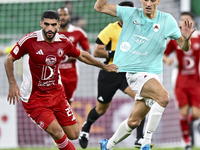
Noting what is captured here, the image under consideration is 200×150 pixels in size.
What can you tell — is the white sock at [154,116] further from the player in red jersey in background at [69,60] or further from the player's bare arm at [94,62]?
the player in red jersey in background at [69,60]

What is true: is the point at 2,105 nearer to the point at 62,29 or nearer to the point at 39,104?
the point at 62,29

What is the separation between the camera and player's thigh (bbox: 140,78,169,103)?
5652mm

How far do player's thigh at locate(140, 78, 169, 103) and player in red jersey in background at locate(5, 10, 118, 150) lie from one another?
0.50 meters

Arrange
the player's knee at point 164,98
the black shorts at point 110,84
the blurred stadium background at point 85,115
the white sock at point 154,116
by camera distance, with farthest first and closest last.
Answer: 1. the blurred stadium background at point 85,115
2. the black shorts at point 110,84
3. the white sock at point 154,116
4. the player's knee at point 164,98

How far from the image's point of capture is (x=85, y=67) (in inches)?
434

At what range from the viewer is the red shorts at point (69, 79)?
8.42m

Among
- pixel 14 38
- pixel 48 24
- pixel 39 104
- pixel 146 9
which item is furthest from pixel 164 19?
pixel 14 38

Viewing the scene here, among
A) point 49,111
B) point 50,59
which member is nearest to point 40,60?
point 50,59

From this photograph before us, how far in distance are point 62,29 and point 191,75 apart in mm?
2889

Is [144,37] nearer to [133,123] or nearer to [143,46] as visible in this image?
[143,46]

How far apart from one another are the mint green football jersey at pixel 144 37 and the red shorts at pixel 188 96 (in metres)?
3.25

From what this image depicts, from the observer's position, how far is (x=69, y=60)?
8.46 meters

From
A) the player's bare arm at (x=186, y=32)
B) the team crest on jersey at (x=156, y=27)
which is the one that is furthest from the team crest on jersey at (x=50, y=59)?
the player's bare arm at (x=186, y=32)

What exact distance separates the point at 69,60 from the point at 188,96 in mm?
2670
